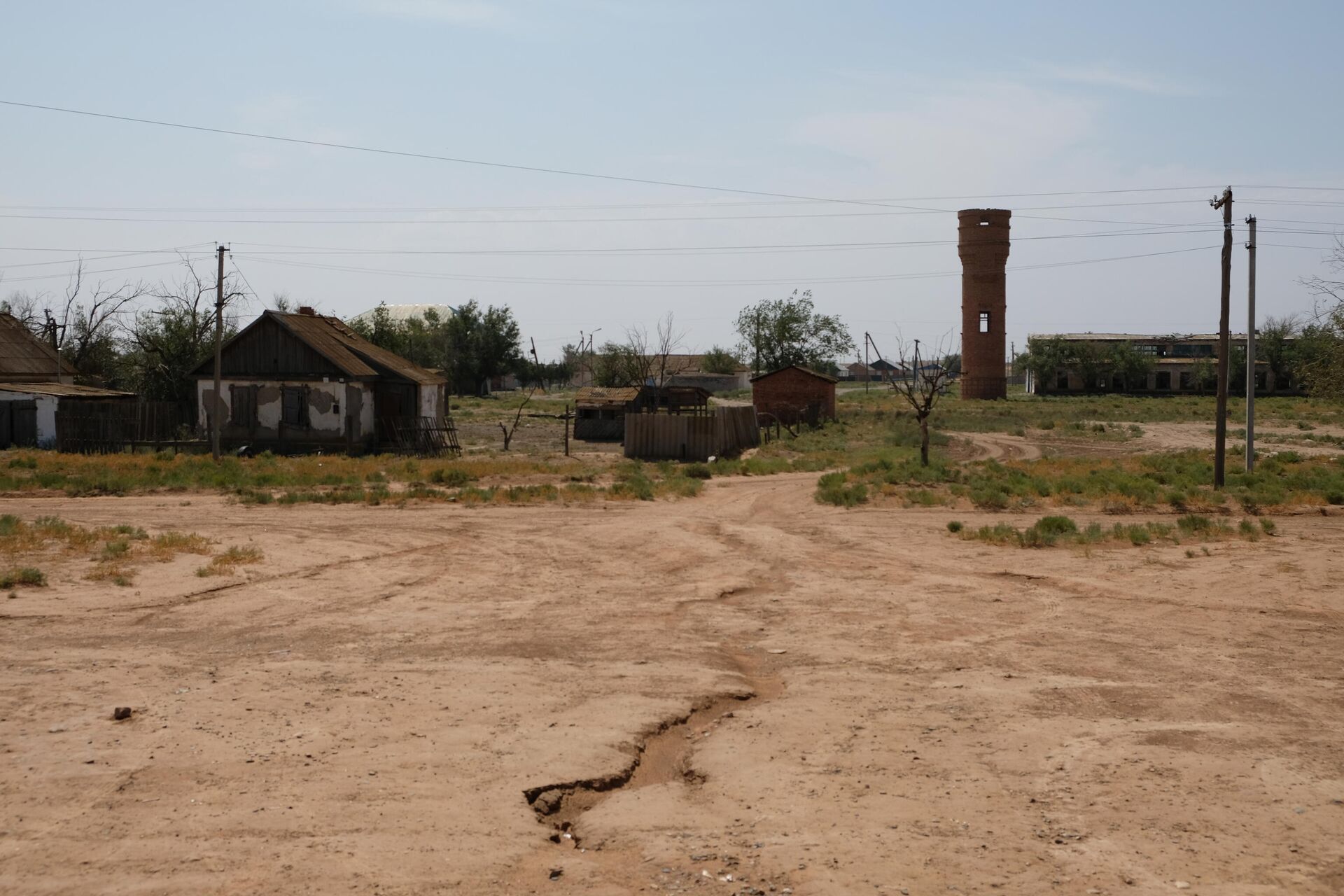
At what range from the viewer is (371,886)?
6191mm

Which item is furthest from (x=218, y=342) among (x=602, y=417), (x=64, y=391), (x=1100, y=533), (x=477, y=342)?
(x=477, y=342)

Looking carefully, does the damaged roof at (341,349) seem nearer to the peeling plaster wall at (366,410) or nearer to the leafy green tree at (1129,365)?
the peeling plaster wall at (366,410)

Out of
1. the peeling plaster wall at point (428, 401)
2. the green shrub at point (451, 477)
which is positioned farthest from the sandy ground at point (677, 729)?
the peeling plaster wall at point (428, 401)

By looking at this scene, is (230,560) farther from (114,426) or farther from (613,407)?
(613,407)

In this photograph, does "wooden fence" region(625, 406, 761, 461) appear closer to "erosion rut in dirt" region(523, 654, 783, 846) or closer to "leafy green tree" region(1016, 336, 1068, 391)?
"erosion rut in dirt" region(523, 654, 783, 846)

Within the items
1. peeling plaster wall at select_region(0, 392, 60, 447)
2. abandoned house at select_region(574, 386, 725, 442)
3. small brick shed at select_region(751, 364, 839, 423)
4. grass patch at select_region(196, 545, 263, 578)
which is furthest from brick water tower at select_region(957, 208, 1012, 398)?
grass patch at select_region(196, 545, 263, 578)

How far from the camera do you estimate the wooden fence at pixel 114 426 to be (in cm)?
3731

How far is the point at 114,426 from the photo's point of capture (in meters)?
38.1

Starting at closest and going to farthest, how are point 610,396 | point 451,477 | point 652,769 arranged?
point 652,769
point 451,477
point 610,396

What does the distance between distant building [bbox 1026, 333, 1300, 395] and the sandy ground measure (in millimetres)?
93937

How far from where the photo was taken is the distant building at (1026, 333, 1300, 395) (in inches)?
4053

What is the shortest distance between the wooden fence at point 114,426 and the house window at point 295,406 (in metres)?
2.90

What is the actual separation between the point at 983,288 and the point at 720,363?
39.4 meters

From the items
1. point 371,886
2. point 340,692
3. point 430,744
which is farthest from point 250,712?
point 371,886
